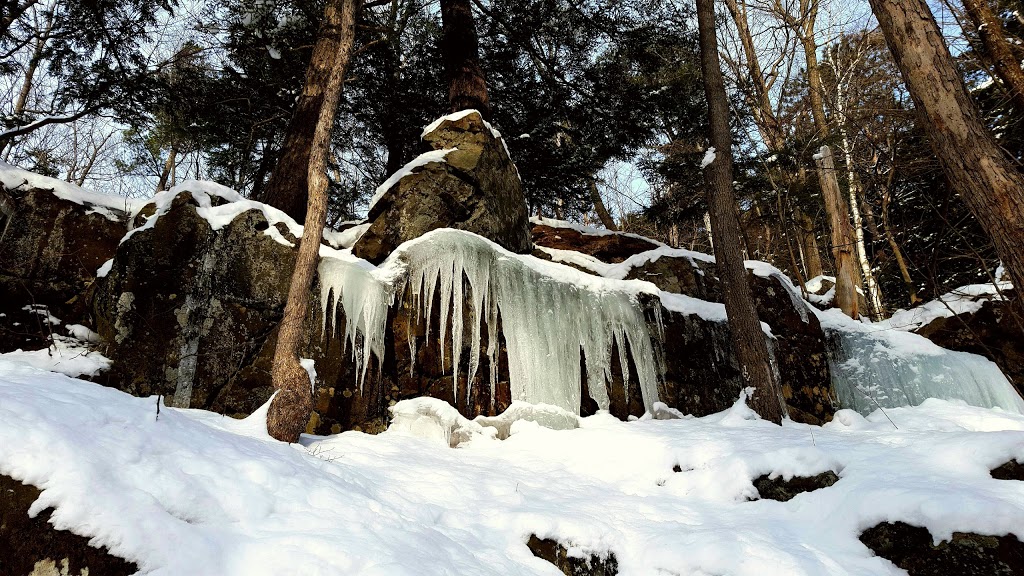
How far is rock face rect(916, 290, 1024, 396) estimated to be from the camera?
7.99m

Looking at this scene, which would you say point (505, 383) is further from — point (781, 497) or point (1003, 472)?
point (1003, 472)

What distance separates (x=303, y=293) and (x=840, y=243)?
1001 cm

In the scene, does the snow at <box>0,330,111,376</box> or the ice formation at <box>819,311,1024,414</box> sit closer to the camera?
the snow at <box>0,330,111,376</box>

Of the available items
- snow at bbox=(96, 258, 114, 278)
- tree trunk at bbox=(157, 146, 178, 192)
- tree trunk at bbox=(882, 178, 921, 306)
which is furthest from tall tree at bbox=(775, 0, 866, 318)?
tree trunk at bbox=(157, 146, 178, 192)

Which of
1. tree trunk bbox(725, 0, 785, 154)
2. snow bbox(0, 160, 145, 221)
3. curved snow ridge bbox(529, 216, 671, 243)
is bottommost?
snow bbox(0, 160, 145, 221)

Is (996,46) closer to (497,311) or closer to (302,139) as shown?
(497,311)

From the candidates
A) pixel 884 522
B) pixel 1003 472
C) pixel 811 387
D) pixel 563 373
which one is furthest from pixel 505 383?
pixel 811 387

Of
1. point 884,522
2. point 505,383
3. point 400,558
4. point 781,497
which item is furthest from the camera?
point 505,383

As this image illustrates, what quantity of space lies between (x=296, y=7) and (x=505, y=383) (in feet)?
22.6

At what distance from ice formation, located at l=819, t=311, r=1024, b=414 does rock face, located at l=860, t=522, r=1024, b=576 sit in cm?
581

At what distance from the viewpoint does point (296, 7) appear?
27.1ft

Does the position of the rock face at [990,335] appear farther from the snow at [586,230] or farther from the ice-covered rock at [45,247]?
the ice-covered rock at [45,247]

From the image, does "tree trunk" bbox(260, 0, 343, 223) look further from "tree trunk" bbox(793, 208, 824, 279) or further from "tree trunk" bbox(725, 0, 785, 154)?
"tree trunk" bbox(793, 208, 824, 279)

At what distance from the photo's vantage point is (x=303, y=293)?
4637 millimetres
